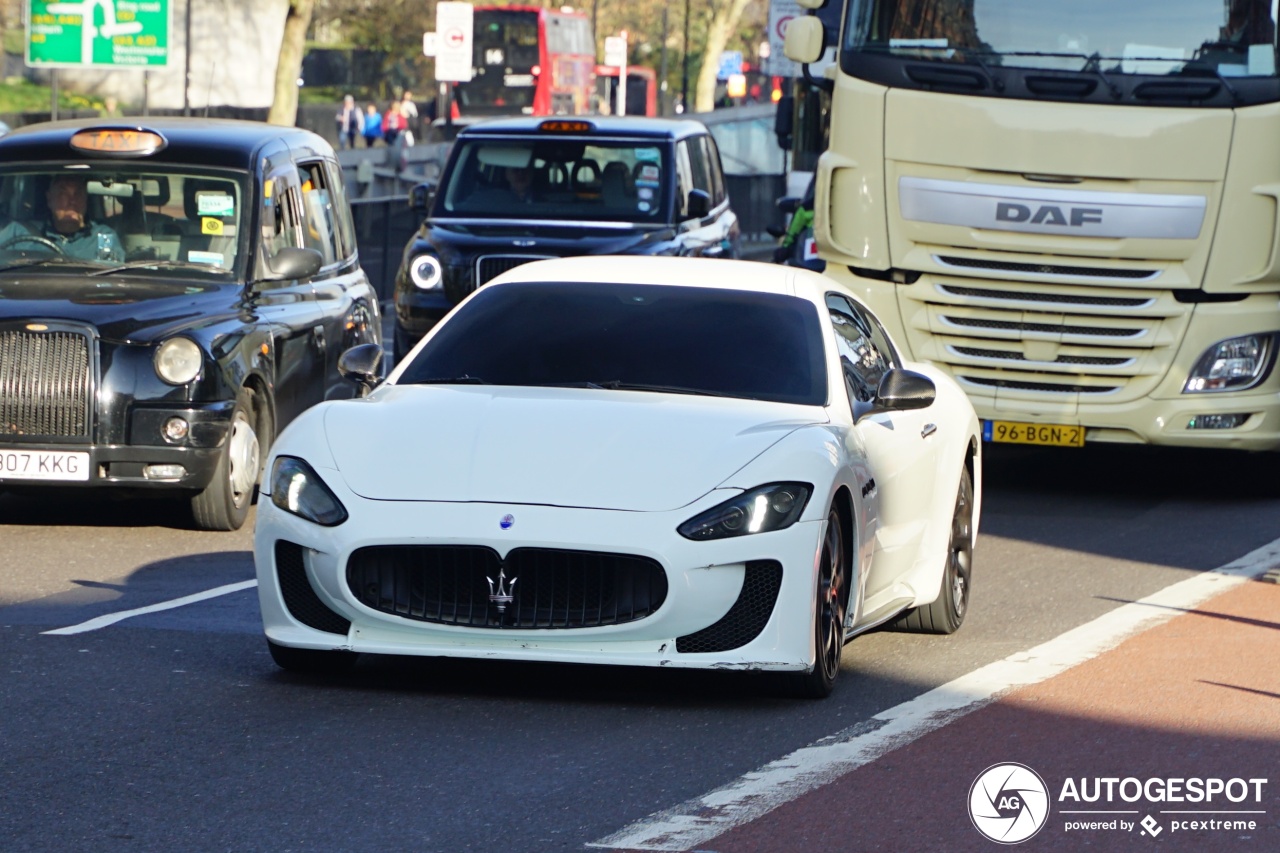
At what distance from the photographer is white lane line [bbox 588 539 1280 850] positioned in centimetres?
548

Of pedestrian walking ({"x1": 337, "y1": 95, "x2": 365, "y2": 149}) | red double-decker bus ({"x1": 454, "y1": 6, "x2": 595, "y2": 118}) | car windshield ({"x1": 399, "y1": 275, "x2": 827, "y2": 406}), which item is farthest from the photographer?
red double-decker bus ({"x1": 454, "y1": 6, "x2": 595, "y2": 118})

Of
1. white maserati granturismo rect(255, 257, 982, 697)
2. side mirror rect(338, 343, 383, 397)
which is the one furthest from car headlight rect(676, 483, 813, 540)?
side mirror rect(338, 343, 383, 397)

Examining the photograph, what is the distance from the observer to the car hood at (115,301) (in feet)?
34.5

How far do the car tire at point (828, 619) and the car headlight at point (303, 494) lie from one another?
1441 millimetres

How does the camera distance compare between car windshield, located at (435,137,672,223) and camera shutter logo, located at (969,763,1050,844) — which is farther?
car windshield, located at (435,137,672,223)

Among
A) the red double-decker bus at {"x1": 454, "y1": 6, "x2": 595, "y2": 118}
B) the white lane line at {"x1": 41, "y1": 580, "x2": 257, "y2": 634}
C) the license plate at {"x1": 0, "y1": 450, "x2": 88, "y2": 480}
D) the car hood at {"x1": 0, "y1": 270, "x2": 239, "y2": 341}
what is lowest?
the red double-decker bus at {"x1": 454, "y1": 6, "x2": 595, "y2": 118}

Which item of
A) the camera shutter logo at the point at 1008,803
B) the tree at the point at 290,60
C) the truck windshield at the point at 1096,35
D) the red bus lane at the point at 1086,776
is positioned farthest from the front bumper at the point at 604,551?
the tree at the point at 290,60

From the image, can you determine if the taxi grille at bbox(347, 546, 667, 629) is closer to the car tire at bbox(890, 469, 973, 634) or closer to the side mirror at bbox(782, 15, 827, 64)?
the car tire at bbox(890, 469, 973, 634)

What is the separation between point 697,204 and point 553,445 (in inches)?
407

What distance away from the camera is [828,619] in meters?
7.13

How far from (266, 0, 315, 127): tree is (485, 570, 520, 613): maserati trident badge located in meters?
39.7

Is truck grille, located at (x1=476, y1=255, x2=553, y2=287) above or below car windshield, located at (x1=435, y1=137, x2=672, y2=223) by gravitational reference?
below

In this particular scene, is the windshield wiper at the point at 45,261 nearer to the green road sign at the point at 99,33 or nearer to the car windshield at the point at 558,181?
the car windshield at the point at 558,181

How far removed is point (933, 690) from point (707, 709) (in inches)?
34.7
